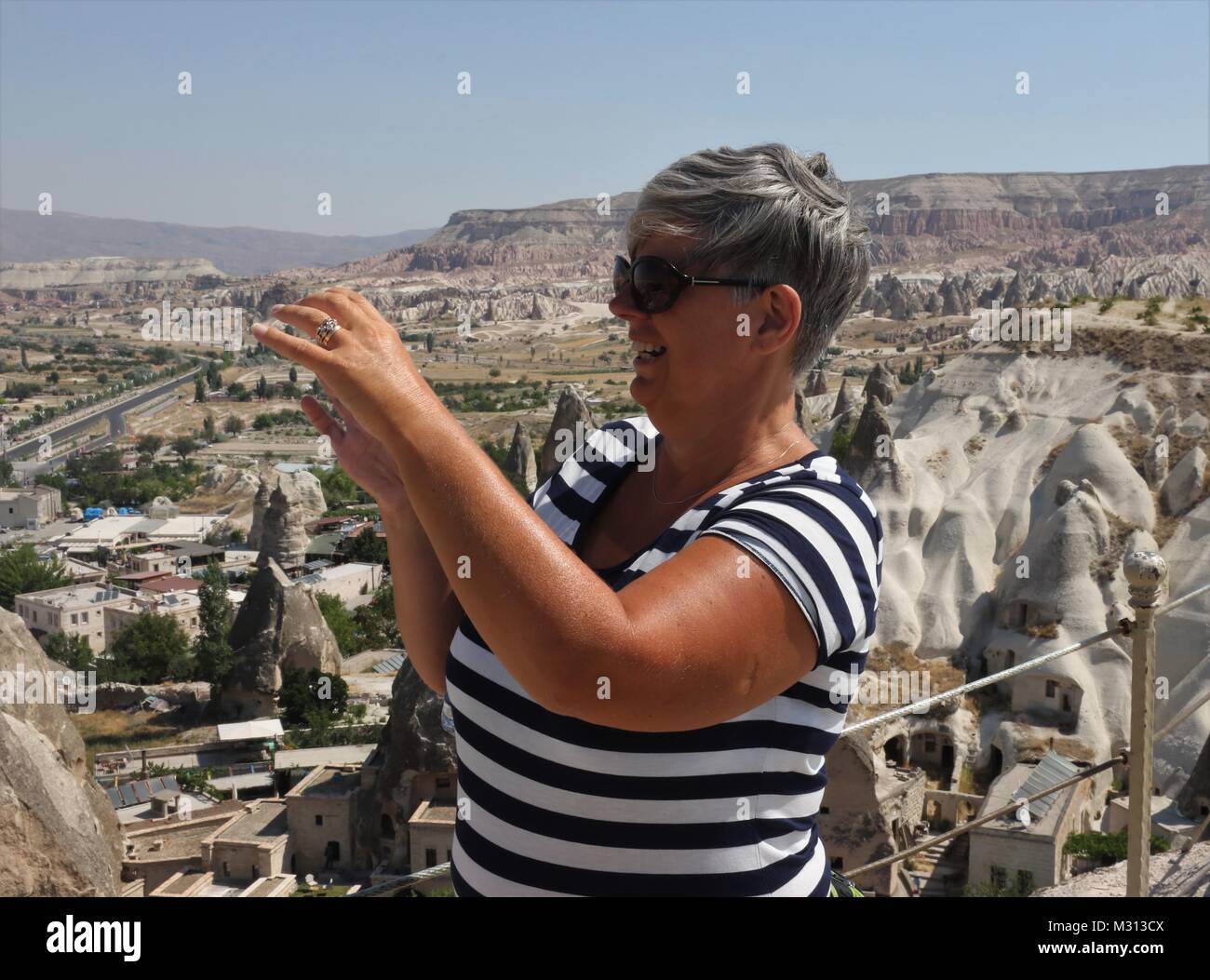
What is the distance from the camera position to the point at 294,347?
1077 millimetres

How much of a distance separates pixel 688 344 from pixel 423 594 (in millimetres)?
475

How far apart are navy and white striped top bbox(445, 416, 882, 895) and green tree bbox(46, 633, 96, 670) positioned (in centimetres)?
2281

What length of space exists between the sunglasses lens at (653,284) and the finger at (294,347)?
36 centimetres

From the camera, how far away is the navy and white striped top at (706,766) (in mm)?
1127

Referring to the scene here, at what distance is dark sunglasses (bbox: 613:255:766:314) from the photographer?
1.24m

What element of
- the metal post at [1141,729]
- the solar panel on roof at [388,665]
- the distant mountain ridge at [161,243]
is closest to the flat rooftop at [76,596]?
the solar panel on roof at [388,665]

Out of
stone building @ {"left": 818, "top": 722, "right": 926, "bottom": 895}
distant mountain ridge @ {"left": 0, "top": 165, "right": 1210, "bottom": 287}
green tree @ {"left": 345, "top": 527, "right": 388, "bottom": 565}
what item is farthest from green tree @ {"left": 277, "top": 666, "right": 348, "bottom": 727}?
distant mountain ridge @ {"left": 0, "top": 165, "right": 1210, "bottom": 287}

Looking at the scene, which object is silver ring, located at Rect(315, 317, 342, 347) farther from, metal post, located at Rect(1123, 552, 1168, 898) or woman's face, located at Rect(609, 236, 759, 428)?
metal post, located at Rect(1123, 552, 1168, 898)

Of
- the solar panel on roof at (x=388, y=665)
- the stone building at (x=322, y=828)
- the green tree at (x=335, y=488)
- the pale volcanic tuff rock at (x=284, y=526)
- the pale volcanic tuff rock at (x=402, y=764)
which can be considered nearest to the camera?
the pale volcanic tuff rock at (x=402, y=764)

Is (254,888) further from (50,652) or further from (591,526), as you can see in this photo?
(50,652)

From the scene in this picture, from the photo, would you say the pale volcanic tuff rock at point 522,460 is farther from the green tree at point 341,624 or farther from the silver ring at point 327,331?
the silver ring at point 327,331

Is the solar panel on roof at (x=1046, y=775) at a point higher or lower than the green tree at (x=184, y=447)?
lower

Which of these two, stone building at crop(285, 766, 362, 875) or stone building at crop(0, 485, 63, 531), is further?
stone building at crop(0, 485, 63, 531)
